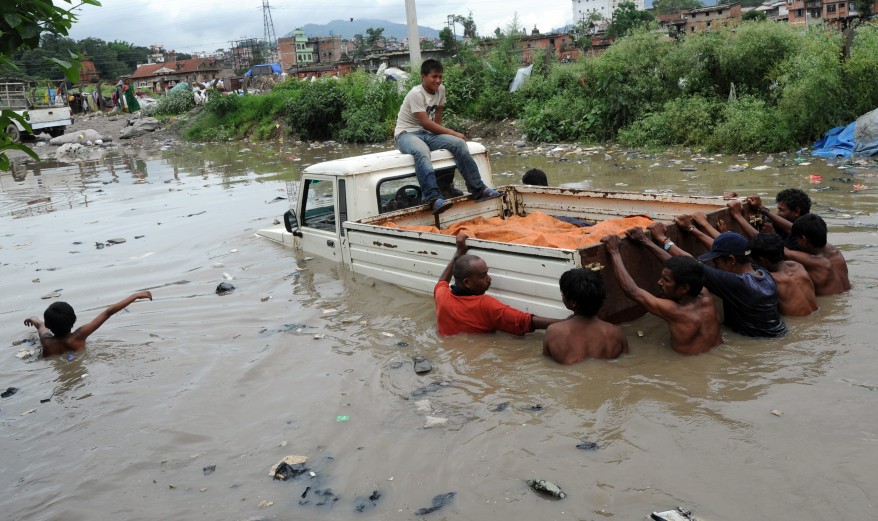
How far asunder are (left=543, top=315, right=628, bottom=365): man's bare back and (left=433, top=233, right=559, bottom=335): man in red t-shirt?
8.7 inches

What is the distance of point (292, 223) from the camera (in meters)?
7.91

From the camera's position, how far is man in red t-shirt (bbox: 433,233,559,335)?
5.11m

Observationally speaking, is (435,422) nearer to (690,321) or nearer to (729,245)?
(690,321)

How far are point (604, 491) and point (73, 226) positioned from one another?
1141 centimetres

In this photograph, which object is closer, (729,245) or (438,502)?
(438,502)

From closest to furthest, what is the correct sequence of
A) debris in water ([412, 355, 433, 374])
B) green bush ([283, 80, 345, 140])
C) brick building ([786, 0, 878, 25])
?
debris in water ([412, 355, 433, 374])
green bush ([283, 80, 345, 140])
brick building ([786, 0, 878, 25])

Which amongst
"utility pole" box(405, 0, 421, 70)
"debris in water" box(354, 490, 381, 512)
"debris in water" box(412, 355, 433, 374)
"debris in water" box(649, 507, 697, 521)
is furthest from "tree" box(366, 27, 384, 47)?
"debris in water" box(649, 507, 697, 521)

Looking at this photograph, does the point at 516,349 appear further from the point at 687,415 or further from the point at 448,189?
the point at 448,189

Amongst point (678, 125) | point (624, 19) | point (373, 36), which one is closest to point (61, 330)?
point (678, 125)

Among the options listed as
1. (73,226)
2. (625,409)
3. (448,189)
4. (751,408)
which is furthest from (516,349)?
(73,226)

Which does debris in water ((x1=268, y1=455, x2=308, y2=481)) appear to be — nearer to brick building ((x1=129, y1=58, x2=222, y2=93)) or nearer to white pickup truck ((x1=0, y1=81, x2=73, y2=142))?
white pickup truck ((x1=0, y1=81, x2=73, y2=142))

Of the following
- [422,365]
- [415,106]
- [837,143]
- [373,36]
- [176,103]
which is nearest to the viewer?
[422,365]

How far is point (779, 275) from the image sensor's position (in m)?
5.23

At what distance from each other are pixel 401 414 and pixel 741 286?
2433 millimetres
